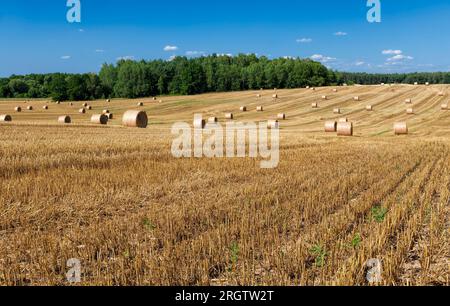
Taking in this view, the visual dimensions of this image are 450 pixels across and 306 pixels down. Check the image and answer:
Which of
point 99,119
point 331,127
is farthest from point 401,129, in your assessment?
point 99,119

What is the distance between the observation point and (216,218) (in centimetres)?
770

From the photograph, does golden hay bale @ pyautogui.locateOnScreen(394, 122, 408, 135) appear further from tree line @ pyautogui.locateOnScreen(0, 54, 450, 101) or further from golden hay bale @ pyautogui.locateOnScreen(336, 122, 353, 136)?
tree line @ pyautogui.locateOnScreen(0, 54, 450, 101)

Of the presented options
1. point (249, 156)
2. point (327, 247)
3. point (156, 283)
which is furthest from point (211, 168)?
point (156, 283)

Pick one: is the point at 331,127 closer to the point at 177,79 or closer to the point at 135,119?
the point at 135,119

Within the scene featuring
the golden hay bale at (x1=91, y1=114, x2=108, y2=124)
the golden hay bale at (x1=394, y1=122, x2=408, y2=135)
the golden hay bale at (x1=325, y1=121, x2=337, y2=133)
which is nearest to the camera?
the golden hay bale at (x1=394, y1=122, x2=408, y2=135)

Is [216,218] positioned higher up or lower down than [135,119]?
lower down

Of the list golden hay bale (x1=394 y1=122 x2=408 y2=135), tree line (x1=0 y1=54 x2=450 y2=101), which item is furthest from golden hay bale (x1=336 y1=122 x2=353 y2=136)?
tree line (x1=0 y1=54 x2=450 y2=101)

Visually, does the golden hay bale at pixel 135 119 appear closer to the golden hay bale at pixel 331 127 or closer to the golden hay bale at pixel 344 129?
the golden hay bale at pixel 331 127

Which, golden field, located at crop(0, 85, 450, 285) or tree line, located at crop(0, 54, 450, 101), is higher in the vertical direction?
tree line, located at crop(0, 54, 450, 101)

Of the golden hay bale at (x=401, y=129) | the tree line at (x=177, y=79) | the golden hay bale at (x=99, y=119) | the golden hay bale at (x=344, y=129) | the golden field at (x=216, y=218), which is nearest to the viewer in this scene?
the golden field at (x=216, y=218)

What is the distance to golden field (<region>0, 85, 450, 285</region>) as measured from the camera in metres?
5.29

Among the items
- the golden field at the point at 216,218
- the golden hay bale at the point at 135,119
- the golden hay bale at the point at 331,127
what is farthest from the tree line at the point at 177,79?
the golden field at the point at 216,218

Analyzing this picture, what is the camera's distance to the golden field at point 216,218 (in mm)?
5285
